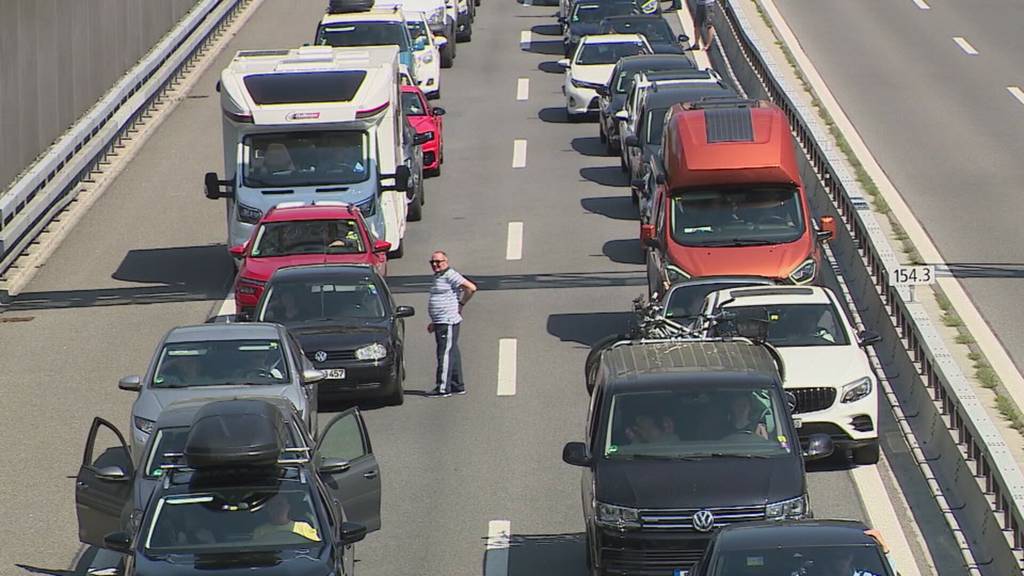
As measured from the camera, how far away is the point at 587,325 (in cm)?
2588

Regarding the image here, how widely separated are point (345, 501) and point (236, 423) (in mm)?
1665

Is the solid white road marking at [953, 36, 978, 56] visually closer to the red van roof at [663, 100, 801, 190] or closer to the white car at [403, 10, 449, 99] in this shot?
the white car at [403, 10, 449, 99]

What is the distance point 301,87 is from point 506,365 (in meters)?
6.57

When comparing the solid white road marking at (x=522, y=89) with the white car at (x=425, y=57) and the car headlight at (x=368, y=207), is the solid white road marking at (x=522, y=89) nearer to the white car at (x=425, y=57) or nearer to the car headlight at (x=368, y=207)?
the white car at (x=425, y=57)

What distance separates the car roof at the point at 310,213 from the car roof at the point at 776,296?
22.0ft

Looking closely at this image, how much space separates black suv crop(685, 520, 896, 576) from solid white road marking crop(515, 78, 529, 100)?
3354 cm

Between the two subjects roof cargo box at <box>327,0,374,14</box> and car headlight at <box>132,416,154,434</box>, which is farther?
roof cargo box at <box>327,0,374,14</box>

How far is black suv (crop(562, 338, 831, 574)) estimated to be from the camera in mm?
14586

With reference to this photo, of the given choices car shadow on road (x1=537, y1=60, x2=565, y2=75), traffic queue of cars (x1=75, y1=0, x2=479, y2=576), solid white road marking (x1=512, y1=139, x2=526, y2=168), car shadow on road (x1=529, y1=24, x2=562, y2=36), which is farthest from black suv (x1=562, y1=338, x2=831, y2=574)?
car shadow on road (x1=529, y1=24, x2=562, y2=36)

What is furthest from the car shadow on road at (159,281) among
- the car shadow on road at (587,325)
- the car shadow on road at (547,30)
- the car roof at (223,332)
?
the car shadow on road at (547,30)

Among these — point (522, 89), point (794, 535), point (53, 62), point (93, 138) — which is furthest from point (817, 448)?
point (522, 89)

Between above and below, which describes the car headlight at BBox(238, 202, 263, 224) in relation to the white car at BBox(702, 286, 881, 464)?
below

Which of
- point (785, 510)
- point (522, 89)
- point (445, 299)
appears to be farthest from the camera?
point (522, 89)

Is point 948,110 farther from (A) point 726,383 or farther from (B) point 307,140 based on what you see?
(A) point 726,383
